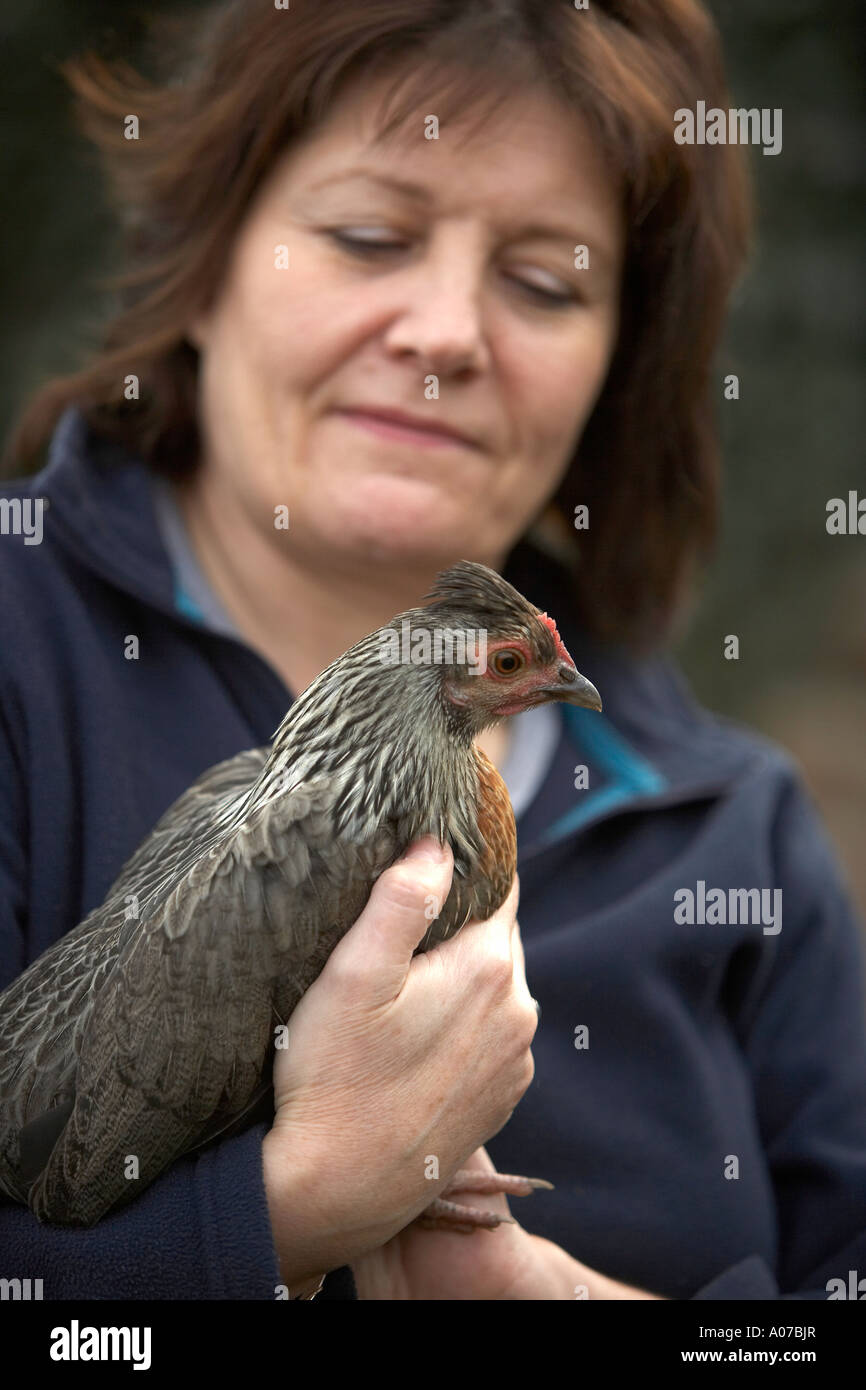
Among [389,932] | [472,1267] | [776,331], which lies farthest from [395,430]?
[776,331]

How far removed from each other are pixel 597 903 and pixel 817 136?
544 cm

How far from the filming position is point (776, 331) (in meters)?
6.70

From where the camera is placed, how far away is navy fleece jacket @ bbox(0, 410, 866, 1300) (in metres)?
1.60

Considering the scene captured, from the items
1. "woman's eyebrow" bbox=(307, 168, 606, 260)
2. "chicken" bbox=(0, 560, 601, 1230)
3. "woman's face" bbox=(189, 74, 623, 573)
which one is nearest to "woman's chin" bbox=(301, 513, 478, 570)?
"woman's face" bbox=(189, 74, 623, 573)

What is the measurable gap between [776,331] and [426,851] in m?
6.04

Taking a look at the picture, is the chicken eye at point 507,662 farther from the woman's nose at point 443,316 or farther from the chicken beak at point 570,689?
the woman's nose at point 443,316

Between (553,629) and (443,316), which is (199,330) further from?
(553,629)

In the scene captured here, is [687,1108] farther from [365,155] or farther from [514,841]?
[365,155]

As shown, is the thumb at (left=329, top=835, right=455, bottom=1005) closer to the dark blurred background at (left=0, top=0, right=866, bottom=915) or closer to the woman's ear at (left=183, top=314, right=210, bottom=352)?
the woman's ear at (left=183, top=314, right=210, bottom=352)

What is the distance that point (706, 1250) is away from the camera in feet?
6.19

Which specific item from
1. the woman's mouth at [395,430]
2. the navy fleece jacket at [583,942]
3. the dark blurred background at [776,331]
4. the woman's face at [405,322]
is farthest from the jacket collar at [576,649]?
the dark blurred background at [776,331]

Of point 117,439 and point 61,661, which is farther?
point 117,439

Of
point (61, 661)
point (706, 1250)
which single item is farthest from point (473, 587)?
point (706, 1250)

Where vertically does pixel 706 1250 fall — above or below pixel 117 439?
below
